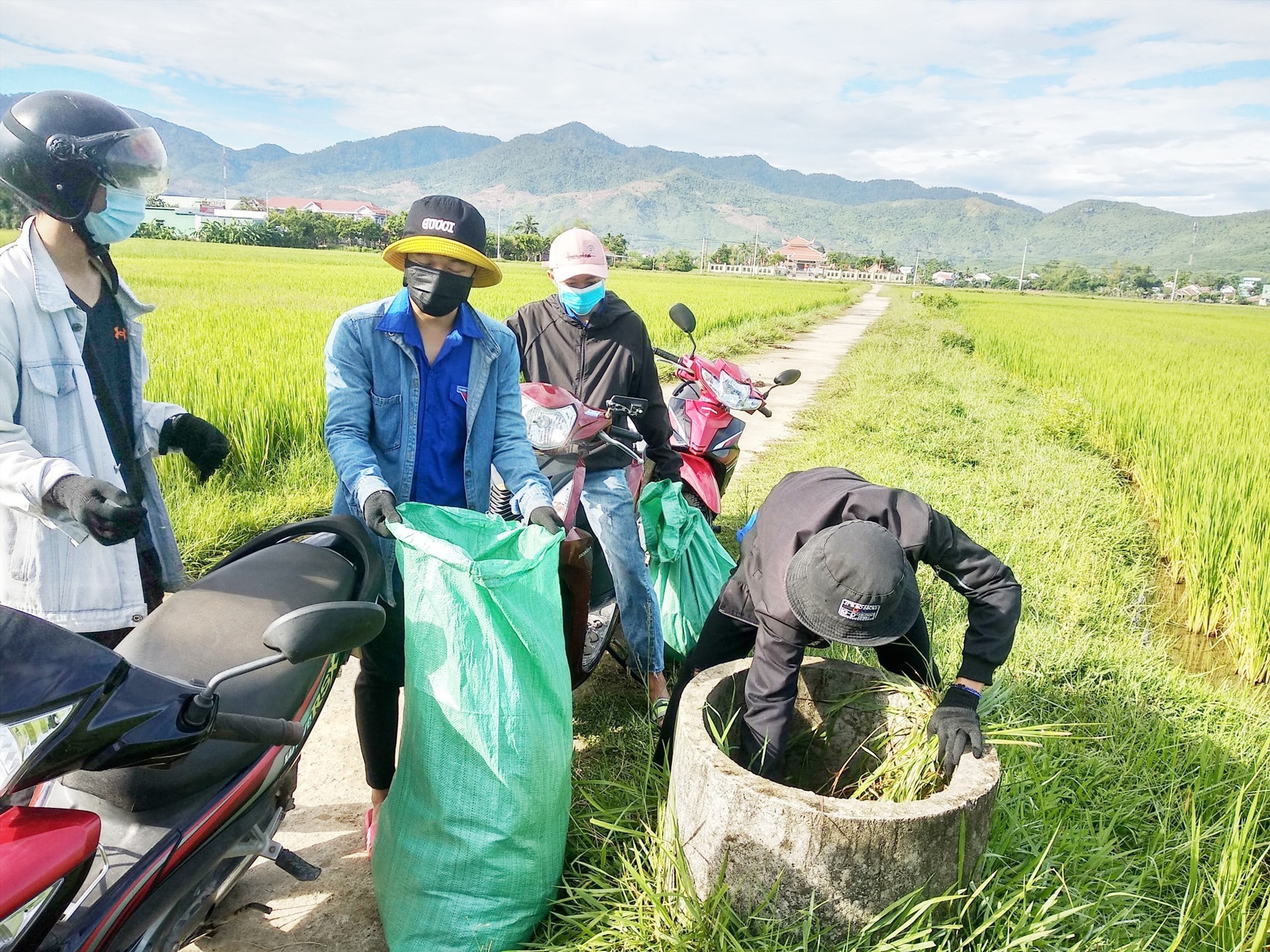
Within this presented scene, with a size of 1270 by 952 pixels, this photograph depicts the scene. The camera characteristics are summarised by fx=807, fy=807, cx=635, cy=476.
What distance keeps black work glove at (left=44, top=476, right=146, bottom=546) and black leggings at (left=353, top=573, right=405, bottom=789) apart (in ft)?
2.33

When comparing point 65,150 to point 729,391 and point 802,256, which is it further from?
point 802,256

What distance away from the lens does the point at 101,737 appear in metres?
1.09

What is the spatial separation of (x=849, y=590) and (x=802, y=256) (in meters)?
157

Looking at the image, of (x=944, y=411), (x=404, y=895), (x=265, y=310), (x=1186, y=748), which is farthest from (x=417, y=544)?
(x=265, y=310)

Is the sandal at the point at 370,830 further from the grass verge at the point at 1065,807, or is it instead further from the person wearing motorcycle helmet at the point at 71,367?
the person wearing motorcycle helmet at the point at 71,367

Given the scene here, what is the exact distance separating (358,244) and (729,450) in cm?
5503

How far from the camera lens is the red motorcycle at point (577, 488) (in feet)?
8.07

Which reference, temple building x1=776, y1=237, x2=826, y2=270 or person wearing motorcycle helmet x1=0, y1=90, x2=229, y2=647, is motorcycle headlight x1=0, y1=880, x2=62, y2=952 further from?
temple building x1=776, y1=237, x2=826, y2=270

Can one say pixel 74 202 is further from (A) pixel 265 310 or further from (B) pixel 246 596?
(A) pixel 265 310

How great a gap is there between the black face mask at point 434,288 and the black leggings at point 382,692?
2.30 ft

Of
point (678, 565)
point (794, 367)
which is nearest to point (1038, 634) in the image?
point (678, 565)

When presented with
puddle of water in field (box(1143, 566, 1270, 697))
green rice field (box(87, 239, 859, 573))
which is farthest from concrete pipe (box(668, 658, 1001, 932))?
green rice field (box(87, 239, 859, 573))

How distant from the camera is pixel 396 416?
2115 mm

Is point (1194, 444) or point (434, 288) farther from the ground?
point (434, 288)
